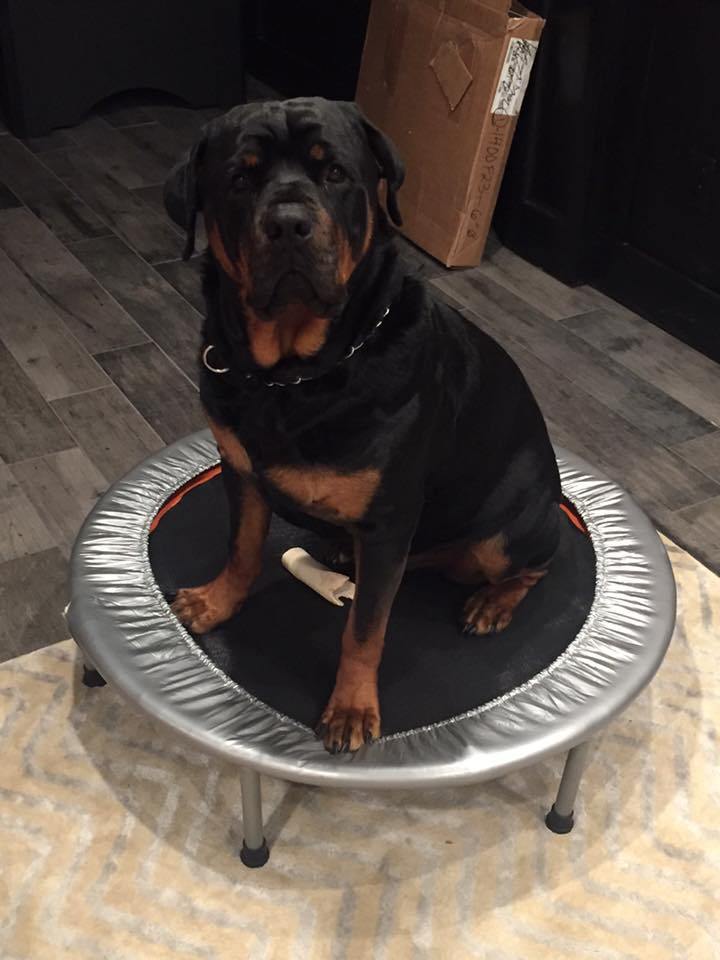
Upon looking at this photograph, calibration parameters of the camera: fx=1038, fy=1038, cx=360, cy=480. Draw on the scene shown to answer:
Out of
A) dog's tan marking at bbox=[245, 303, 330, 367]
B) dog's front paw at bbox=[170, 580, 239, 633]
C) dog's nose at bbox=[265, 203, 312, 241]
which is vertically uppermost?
dog's nose at bbox=[265, 203, 312, 241]

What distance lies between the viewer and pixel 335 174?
4.14ft

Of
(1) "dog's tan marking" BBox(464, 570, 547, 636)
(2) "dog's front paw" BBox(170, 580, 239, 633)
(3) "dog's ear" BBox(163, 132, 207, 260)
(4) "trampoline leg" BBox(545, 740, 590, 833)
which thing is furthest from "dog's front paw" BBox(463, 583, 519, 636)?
(3) "dog's ear" BBox(163, 132, 207, 260)

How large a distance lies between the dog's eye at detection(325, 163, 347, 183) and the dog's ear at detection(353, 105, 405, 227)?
104mm

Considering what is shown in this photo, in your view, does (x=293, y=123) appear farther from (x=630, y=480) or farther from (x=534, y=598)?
(x=630, y=480)

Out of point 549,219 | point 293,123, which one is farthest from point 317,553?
point 549,219

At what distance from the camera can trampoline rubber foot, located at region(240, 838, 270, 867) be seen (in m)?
1.52

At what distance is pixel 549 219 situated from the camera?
3.14 meters

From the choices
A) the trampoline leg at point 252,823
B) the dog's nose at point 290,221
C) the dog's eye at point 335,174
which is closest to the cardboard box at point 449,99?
the dog's eye at point 335,174

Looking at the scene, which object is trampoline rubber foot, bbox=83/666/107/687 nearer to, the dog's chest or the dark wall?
the dog's chest

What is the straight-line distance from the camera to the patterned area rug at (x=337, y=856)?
1443 mm

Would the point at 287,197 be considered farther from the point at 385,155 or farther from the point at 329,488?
the point at 329,488

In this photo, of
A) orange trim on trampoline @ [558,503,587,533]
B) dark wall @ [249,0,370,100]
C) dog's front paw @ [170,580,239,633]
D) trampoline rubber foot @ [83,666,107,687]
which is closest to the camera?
dog's front paw @ [170,580,239,633]

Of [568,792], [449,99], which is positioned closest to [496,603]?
[568,792]

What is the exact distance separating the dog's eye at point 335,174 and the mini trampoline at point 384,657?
74cm
